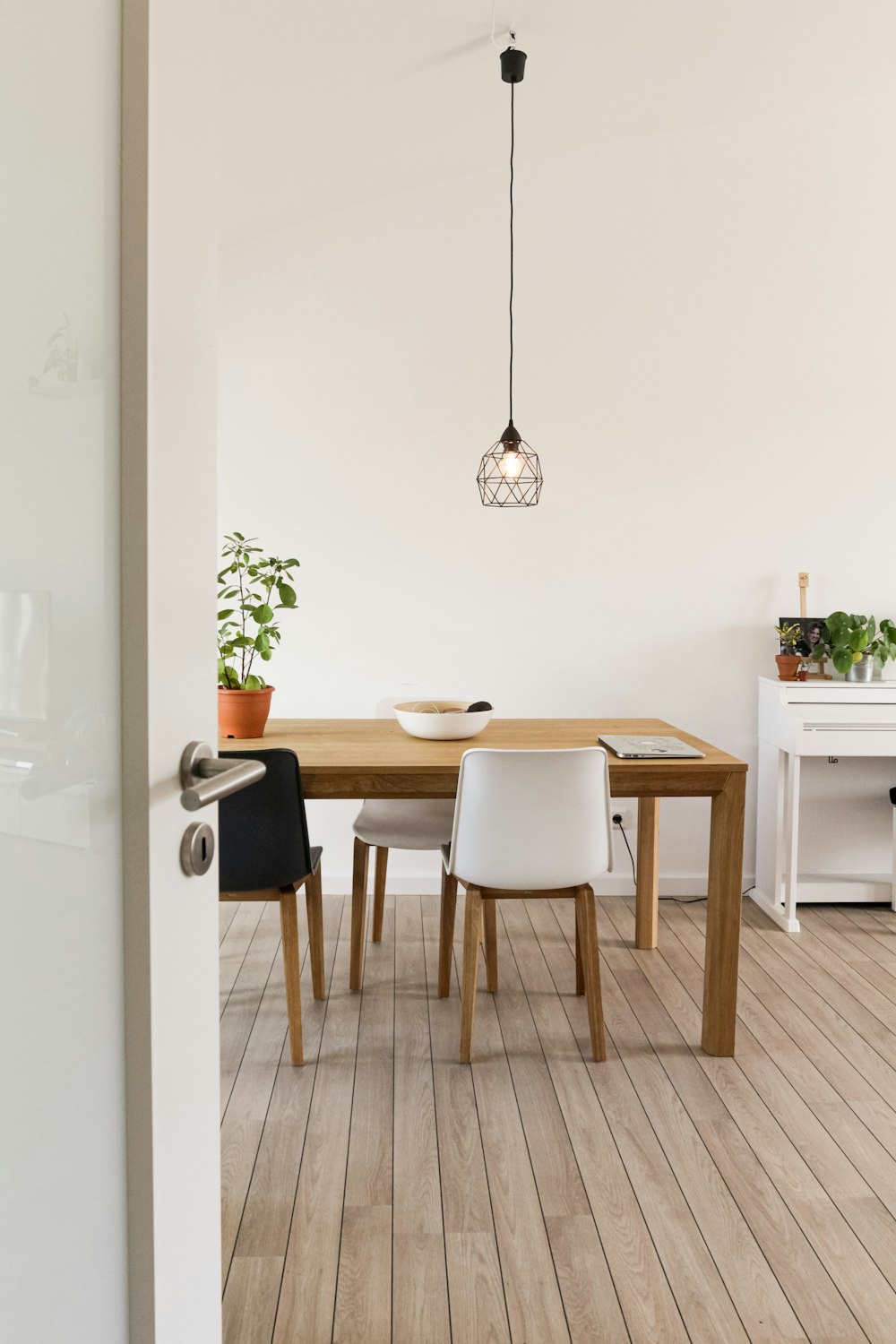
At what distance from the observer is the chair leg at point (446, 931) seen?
2.82 m

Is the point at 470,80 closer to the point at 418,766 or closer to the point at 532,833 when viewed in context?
the point at 418,766

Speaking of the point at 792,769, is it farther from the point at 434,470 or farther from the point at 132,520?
the point at 132,520

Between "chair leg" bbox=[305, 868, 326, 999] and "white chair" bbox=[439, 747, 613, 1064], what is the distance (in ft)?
1.34

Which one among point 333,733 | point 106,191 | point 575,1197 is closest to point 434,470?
point 333,733

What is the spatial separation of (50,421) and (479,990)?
101 inches

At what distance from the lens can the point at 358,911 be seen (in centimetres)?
299

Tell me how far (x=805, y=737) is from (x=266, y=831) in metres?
2.16

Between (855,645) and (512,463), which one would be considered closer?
(512,463)

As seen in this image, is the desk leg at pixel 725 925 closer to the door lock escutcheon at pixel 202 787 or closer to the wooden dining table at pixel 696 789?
the wooden dining table at pixel 696 789

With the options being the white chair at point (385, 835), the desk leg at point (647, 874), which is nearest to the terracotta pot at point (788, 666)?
the desk leg at point (647, 874)

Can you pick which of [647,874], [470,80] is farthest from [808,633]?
[470,80]

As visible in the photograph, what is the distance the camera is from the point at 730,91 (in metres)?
3.58

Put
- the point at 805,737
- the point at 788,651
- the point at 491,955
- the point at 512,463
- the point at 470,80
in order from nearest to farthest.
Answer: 1. the point at 491,955
2. the point at 512,463
3. the point at 470,80
4. the point at 805,737
5. the point at 788,651

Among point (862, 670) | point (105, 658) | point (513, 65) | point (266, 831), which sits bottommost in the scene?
point (266, 831)
